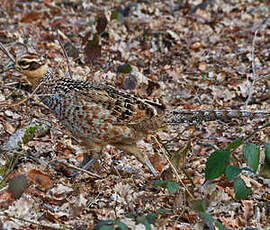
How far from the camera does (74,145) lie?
7.45 metres

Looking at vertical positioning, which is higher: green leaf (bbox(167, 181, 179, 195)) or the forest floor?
the forest floor

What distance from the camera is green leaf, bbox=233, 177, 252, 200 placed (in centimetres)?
460

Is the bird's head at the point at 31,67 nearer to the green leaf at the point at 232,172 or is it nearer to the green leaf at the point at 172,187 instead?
the green leaf at the point at 172,187

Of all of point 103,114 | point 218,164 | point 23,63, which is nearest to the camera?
point 218,164

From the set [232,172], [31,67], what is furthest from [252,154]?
[31,67]

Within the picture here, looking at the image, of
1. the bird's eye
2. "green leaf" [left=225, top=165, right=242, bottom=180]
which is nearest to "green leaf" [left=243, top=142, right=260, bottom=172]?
"green leaf" [left=225, top=165, right=242, bottom=180]

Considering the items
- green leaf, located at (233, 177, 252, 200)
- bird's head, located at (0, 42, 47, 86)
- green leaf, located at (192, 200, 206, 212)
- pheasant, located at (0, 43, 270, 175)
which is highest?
bird's head, located at (0, 42, 47, 86)

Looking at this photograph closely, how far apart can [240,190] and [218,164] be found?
49 cm

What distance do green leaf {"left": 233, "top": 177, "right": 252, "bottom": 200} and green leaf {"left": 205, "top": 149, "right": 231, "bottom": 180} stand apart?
1.35 feet

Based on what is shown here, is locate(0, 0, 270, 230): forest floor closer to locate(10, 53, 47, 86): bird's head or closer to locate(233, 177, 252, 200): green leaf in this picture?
locate(233, 177, 252, 200): green leaf

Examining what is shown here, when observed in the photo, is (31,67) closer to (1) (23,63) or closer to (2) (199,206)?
(1) (23,63)

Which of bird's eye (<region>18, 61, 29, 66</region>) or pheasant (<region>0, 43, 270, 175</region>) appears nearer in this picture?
pheasant (<region>0, 43, 270, 175</region>)

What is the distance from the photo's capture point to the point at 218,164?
4301 millimetres

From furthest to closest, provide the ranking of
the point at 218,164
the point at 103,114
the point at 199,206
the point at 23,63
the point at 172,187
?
the point at 23,63
the point at 103,114
the point at 172,187
the point at 218,164
the point at 199,206
